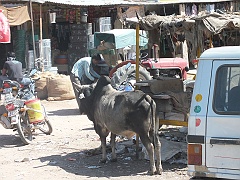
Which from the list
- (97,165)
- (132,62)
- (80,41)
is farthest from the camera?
(80,41)

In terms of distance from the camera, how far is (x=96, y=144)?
10.4 m

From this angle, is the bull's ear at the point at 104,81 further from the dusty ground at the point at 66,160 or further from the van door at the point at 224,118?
the van door at the point at 224,118

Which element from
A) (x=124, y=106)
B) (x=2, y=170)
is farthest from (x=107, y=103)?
(x=2, y=170)

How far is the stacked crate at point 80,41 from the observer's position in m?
21.3

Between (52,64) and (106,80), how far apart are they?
12410 millimetres

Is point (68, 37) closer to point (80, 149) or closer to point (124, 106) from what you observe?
point (80, 149)

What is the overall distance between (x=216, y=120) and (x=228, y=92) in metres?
0.31

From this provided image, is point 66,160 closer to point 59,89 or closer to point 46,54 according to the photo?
point 59,89

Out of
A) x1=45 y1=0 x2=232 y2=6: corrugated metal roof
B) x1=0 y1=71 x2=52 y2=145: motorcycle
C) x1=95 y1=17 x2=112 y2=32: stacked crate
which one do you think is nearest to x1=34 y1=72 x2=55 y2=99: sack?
x1=45 y1=0 x2=232 y2=6: corrugated metal roof

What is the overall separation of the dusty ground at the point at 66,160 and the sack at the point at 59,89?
3.96m

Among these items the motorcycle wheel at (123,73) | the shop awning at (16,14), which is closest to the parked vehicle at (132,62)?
the motorcycle wheel at (123,73)

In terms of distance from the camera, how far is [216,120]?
5172mm

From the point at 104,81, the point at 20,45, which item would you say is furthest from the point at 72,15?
the point at 104,81

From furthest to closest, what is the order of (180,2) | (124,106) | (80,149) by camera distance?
1. (180,2)
2. (80,149)
3. (124,106)
